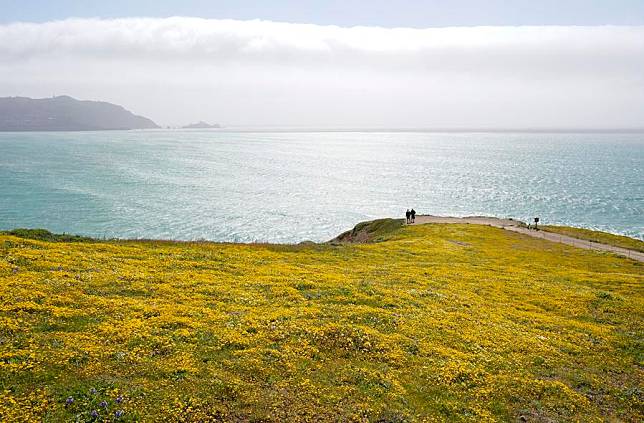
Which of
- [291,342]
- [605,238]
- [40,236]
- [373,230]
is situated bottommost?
[605,238]

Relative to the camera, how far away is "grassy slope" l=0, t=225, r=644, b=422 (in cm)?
1658

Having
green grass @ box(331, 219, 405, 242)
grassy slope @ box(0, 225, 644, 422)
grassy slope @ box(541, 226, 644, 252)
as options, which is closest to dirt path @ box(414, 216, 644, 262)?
grassy slope @ box(541, 226, 644, 252)

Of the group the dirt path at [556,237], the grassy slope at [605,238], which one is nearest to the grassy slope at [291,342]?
the dirt path at [556,237]

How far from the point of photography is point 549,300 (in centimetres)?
3481

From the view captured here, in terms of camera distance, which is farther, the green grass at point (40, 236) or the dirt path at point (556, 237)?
the dirt path at point (556, 237)

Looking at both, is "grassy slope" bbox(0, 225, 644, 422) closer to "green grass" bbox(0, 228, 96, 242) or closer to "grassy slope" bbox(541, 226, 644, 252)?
"green grass" bbox(0, 228, 96, 242)

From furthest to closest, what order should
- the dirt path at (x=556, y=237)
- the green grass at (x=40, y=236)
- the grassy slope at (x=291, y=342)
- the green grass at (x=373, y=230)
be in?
the green grass at (x=373, y=230), the dirt path at (x=556, y=237), the green grass at (x=40, y=236), the grassy slope at (x=291, y=342)

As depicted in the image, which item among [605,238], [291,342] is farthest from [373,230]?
[291,342]

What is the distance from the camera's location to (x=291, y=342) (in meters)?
21.6

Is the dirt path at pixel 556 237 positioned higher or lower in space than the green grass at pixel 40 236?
lower

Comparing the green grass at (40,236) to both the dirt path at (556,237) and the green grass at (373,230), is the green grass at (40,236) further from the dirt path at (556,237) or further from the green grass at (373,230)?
the dirt path at (556,237)

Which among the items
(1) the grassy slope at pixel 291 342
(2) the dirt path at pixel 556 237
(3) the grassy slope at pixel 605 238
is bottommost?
(3) the grassy slope at pixel 605 238

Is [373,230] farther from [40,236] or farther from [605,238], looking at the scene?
[40,236]

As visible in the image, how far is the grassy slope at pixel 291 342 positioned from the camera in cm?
1658
